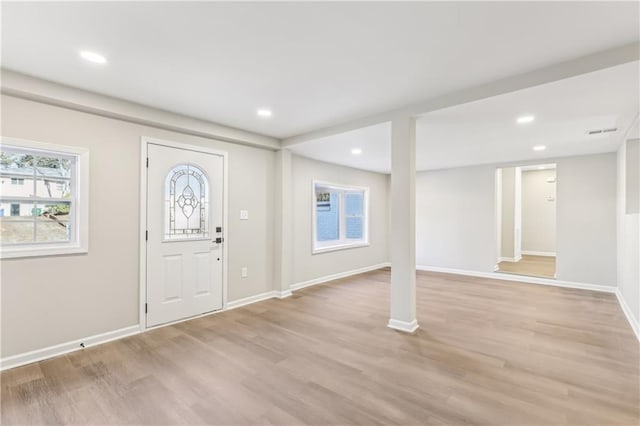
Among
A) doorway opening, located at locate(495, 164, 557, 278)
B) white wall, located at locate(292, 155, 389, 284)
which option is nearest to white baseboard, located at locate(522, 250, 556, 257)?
doorway opening, located at locate(495, 164, 557, 278)

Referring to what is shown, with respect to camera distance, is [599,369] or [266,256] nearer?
[599,369]

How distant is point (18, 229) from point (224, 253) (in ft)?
6.85

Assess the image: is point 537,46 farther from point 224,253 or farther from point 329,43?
point 224,253

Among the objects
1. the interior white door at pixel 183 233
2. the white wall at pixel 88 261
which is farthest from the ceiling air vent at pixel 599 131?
the white wall at pixel 88 261

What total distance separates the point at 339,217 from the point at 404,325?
3500 millimetres

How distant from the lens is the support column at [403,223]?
11.0ft

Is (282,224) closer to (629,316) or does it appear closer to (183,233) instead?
(183,233)

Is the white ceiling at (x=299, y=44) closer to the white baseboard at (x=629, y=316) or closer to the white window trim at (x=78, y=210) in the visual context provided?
the white window trim at (x=78, y=210)

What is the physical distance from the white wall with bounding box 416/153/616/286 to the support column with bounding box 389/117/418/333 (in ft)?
12.4

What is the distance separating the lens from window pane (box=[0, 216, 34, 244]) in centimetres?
268

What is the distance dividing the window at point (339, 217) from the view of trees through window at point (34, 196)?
3.66 metres

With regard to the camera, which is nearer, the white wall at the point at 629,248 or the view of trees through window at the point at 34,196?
the view of trees through window at the point at 34,196

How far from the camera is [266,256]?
15.8 ft

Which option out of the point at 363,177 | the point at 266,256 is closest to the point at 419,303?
the point at 266,256
